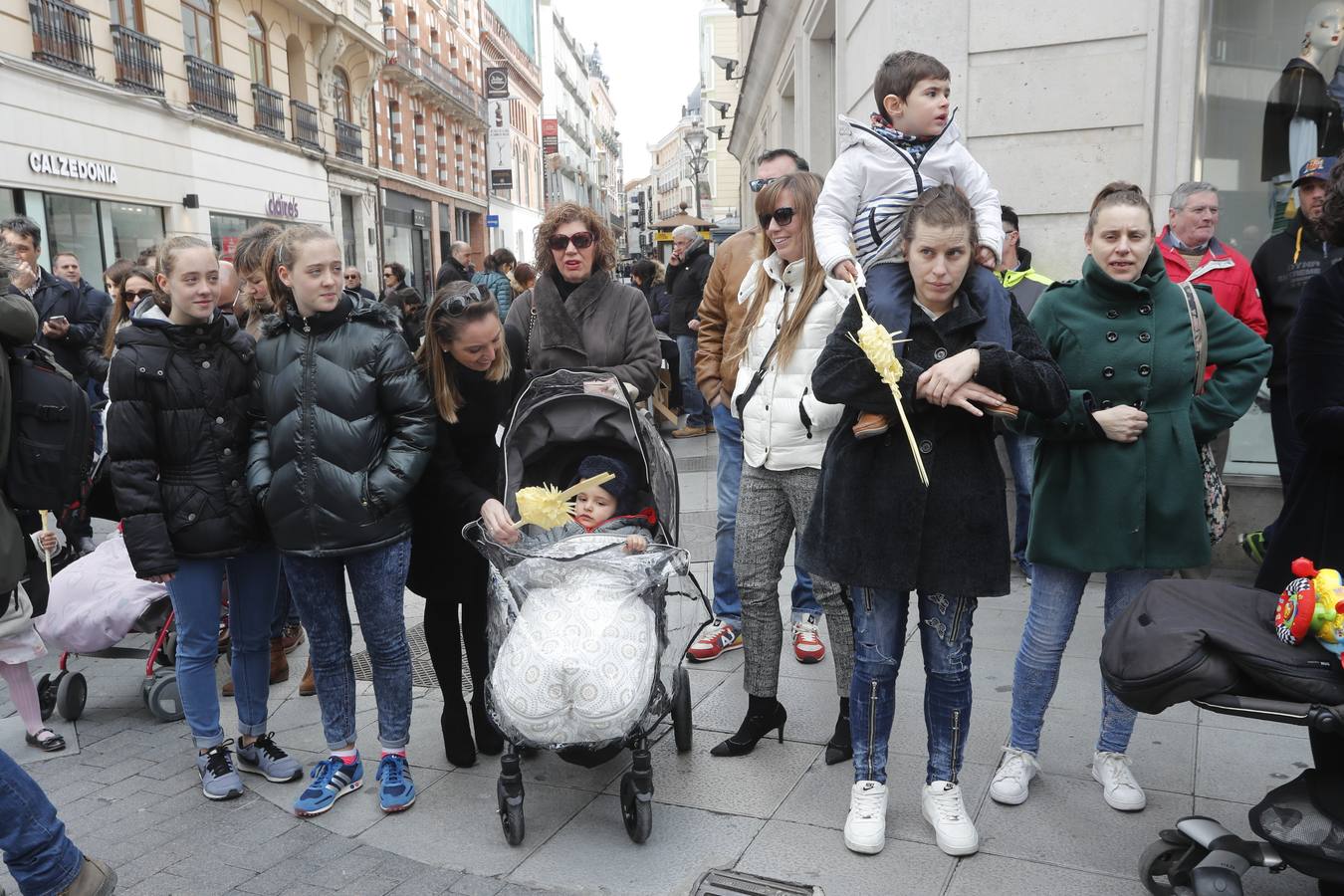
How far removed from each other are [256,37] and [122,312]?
20.5 meters

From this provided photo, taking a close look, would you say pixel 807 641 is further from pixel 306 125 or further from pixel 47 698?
pixel 306 125

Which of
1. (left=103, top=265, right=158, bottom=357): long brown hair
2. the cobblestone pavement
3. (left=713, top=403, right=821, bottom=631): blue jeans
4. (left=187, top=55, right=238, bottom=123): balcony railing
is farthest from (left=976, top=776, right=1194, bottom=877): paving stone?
(left=187, top=55, right=238, bottom=123): balcony railing

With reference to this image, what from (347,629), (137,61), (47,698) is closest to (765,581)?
(347,629)

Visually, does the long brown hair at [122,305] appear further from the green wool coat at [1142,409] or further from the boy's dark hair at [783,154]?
the green wool coat at [1142,409]

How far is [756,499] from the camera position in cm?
400

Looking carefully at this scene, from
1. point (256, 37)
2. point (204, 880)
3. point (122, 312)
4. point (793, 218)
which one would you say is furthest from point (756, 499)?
point (256, 37)

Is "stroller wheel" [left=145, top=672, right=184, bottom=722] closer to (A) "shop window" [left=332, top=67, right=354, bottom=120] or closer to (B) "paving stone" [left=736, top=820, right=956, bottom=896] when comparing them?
(B) "paving stone" [left=736, top=820, right=956, bottom=896]

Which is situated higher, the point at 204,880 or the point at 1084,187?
the point at 1084,187

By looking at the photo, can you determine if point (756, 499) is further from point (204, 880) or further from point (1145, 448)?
point (204, 880)

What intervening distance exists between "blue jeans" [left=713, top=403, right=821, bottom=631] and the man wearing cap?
236 cm

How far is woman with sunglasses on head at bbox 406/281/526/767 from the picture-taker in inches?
151

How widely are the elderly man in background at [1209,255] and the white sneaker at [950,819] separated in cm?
282

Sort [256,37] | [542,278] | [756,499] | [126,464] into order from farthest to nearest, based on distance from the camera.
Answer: [256,37]
[542,278]
[756,499]
[126,464]

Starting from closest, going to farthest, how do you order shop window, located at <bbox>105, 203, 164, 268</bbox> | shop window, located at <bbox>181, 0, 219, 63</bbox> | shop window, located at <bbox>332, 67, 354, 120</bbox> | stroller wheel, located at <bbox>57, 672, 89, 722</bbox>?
stroller wheel, located at <bbox>57, 672, 89, 722</bbox> → shop window, located at <bbox>105, 203, 164, 268</bbox> → shop window, located at <bbox>181, 0, 219, 63</bbox> → shop window, located at <bbox>332, 67, 354, 120</bbox>
